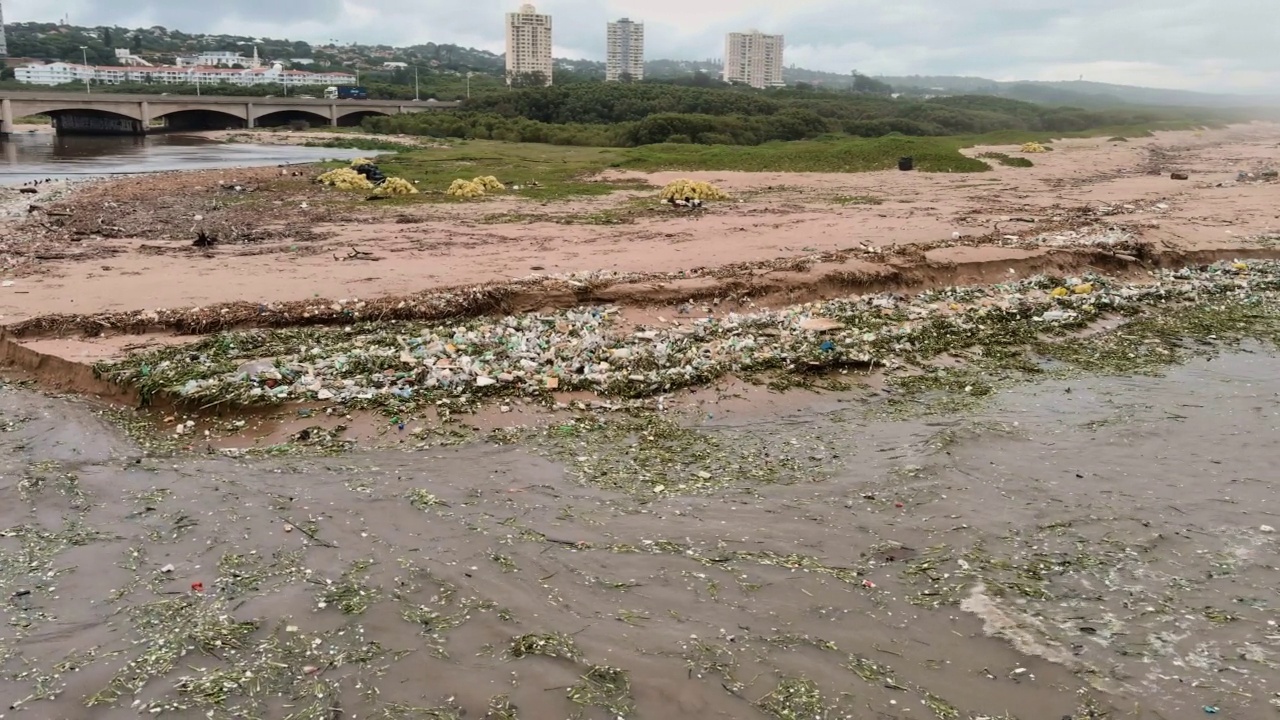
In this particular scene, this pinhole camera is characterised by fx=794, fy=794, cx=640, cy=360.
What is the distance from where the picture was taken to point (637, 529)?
5457 mm

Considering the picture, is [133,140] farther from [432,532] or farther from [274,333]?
[432,532]

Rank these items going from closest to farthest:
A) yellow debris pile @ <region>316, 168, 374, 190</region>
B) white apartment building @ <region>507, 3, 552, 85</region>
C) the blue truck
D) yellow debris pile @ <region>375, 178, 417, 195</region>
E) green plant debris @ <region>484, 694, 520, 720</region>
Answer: green plant debris @ <region>484, 694, 520, 720</region> → yellow debris pile @ <region>375, 178, 417, 195</region> → yellow debris pile @ <region>316, 168, 374, 190</region> → the blue truck → white apartment building @ <region>507, 3, 552, 85</region>

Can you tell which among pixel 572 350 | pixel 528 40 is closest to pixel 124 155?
pixel 572 350

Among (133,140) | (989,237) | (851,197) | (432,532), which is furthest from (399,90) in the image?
(432,532)

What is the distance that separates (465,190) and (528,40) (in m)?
147

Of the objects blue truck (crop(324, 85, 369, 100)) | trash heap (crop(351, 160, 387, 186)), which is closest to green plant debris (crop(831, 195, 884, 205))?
trash heap (crop(351, 160, 387, 186))

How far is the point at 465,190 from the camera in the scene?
2202cm

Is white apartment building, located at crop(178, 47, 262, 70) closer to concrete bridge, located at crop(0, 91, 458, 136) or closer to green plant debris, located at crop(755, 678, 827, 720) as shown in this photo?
concrete bridge, located at crop(0, 91, 458, 136)

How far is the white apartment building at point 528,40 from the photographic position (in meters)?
153

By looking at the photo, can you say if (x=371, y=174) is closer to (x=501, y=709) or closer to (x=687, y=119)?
(x=501, y=709)

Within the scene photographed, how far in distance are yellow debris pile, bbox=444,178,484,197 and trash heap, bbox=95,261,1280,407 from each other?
12.7 metres

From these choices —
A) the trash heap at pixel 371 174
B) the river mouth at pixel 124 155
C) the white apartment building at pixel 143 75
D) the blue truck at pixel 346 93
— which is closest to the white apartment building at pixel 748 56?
the white apartment building at pixel 143 75

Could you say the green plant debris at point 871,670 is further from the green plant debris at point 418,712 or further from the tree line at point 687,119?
the tree line at point 687,119

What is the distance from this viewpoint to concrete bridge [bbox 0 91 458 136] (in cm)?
5712
